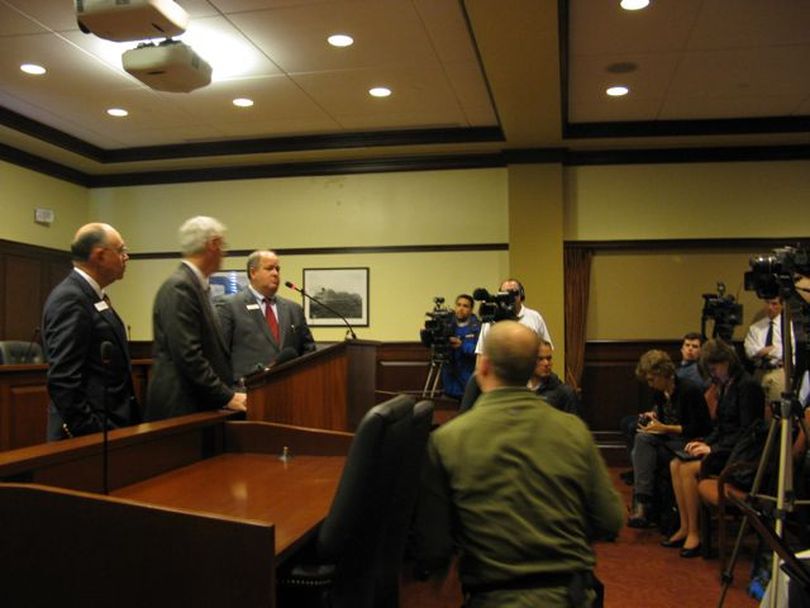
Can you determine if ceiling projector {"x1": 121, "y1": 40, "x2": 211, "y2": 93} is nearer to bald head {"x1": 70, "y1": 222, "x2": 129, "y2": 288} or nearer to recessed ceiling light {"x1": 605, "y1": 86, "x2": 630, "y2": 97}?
bald head {"x1": 70, "y1": 222, "x2": 129, "y2": 288}

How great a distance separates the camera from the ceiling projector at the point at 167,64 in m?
3.99

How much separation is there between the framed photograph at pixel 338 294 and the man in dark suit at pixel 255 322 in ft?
11.2

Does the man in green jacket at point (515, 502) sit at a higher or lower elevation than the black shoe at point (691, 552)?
higher

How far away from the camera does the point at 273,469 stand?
2.37m

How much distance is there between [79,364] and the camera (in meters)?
2.61

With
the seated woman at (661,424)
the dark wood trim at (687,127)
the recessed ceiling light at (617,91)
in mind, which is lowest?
the seated woman at (661,424)

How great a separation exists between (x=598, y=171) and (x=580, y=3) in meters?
3.01

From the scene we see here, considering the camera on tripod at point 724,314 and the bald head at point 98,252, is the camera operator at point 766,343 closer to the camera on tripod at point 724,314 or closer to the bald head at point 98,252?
the camera on tripod at point 724,314

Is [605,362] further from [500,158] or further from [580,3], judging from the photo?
[580,3]

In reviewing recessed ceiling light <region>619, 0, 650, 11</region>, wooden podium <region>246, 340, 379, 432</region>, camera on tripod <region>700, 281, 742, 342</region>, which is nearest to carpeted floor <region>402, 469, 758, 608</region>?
wooden podium <region>246, 340, 379, 432</region>

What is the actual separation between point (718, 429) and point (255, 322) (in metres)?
2.66

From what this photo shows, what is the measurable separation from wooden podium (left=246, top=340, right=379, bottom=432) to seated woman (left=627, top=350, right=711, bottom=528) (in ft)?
5.78

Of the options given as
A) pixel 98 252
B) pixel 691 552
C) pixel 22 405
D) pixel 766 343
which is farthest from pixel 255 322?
pixel 766 343

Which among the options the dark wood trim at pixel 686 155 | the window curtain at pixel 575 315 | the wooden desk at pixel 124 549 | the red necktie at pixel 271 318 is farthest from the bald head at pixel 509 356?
the dark wood trim at pixel 686 155
